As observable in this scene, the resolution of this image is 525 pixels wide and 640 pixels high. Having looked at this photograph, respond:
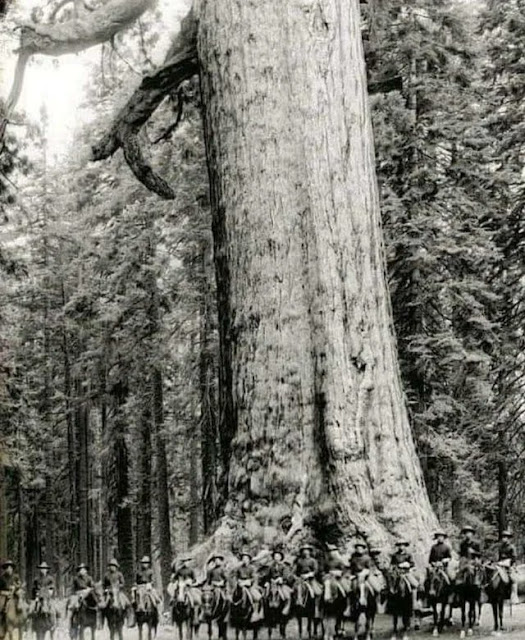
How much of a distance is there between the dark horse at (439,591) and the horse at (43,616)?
222 centimetres

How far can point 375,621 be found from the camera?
584 centimetres

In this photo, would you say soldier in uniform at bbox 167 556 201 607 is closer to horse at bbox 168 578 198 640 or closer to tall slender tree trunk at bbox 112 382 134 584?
horse at bbox 168 578 198 640

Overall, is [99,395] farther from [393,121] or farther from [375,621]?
[375,621]

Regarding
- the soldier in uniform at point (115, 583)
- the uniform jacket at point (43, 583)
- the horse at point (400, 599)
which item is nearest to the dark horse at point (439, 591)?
the horse at point (400, 599)

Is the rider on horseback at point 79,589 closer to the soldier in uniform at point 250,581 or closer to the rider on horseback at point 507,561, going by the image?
the soldier in uniform at point 250,581

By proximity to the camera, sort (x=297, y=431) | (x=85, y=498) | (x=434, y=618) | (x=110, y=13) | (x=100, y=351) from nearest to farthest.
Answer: (x=434, y=618) → (x=297, y=431) → (x=110, y=13) → (x=100, y=351) → (x=85, y=498)

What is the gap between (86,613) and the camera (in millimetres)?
5676

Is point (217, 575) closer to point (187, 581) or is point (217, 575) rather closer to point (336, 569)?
point (187, 581)

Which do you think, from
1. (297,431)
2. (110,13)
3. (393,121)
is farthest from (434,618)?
(393,121)

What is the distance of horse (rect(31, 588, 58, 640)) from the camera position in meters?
5.56

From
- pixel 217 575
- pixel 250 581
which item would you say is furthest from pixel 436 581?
pixel 217 575

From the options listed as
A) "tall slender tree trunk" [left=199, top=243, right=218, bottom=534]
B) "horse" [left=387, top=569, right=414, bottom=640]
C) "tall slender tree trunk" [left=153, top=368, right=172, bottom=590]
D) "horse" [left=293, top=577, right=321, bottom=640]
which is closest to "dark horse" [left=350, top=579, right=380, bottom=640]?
"horse" [left=387, top=569, right=414, bottom=640]

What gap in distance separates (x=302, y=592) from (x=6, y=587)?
1762 millimetres

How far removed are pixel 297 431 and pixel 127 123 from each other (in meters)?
3.94
